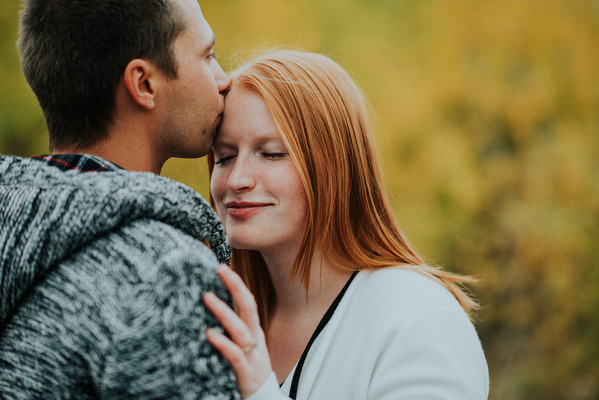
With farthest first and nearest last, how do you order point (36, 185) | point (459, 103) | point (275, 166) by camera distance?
point (459, 103)
point (275, 166)
point (36, 185)

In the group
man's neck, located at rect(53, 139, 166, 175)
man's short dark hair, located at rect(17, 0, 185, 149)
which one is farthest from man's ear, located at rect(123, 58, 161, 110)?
man's neck, located at rect(53, 139, 166, 175)

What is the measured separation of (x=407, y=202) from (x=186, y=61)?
16.0 ft

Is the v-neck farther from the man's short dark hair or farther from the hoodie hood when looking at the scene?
the man's short dark hair

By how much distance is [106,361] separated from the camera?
123cm

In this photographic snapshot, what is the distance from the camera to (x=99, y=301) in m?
1.26

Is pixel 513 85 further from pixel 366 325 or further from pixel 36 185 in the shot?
pixel 36 185

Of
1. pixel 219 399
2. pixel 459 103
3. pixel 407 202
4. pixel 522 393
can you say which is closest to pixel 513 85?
pixel 459 103

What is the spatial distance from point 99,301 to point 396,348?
96cm

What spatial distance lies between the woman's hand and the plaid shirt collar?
0.39 m

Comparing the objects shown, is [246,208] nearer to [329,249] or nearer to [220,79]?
[329,249]

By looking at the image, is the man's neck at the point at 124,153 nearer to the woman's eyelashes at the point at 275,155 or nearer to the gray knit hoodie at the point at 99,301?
the gray knit hoodie at the point at 99,301

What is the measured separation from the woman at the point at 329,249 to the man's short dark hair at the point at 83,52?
575mm

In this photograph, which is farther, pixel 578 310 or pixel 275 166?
pixel 578 310

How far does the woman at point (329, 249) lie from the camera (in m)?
1.86
